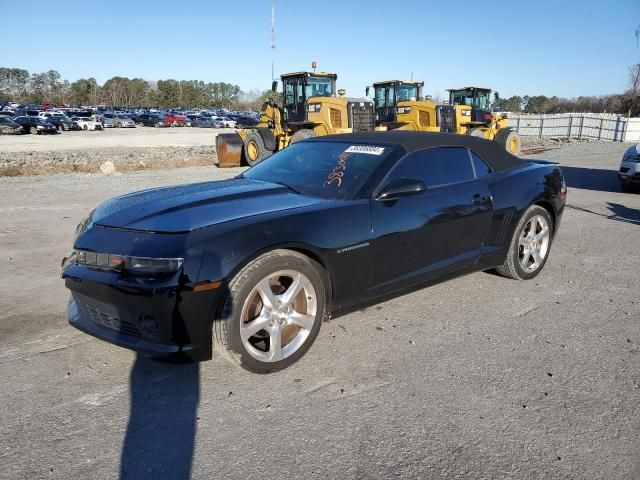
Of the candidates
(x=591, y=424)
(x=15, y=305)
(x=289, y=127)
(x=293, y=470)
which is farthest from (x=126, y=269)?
(x=289, y=127)

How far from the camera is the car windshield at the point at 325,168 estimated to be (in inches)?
147

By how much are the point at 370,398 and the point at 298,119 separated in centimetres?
1475

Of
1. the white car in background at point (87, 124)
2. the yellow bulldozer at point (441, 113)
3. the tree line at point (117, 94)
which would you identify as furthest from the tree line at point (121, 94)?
the yellow bulldozer at point (441, 113)

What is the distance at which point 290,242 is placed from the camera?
10.1 ft

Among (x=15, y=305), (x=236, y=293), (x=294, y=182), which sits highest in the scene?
(x=294, y=182)

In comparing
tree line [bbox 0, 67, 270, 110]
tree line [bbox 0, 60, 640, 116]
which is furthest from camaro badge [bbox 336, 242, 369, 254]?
tree line [bbox 0, 67, 270, 110]

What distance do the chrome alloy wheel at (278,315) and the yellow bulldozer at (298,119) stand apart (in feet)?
40.2

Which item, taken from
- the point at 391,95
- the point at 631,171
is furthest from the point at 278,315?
the point at 391,95

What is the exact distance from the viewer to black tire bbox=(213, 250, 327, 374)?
9.45 feet

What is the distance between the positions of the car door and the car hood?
587mm

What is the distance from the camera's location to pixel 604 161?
58.1 ft

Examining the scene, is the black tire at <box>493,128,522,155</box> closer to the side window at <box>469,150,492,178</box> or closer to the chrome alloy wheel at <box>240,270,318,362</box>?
the side window at <box>469,150,492,178</box>

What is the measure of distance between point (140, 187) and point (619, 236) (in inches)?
362

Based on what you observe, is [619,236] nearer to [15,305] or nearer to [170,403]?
[170,403]
